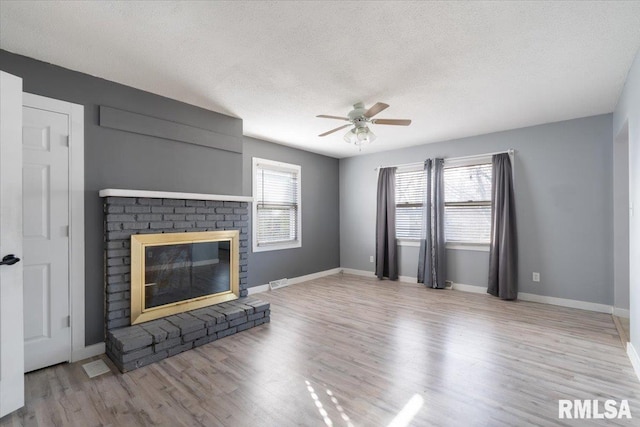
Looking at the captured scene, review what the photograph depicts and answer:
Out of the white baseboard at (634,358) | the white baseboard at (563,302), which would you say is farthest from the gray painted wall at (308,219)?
the white baseboard at (634,358)

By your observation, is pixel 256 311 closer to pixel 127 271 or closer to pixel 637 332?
pixel 127 271

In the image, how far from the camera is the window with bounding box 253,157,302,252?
16.1 ft

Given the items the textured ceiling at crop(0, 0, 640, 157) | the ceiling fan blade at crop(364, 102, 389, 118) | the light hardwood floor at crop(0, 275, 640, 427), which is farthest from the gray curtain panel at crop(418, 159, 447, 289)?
the ceiling fan blade at crop(364, 102, 389, 118)

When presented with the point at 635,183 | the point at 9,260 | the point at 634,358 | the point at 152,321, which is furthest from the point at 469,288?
the point at 9,260

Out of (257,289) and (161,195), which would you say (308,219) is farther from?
(161,195)

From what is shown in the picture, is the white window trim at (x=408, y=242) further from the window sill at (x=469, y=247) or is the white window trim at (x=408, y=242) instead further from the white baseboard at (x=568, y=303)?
the white baseboard at (x=568, y=303)

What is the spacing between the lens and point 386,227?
5656 millimetres

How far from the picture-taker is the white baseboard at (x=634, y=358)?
228 centimetres

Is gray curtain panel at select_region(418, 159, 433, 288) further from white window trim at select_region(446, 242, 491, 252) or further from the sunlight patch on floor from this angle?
the sunlight patch on floor

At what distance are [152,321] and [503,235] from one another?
14.8ft

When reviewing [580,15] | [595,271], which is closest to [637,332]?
[595,271]

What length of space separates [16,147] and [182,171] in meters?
1.51

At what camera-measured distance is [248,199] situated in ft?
12.3

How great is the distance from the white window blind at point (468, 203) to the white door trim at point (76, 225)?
4805 millimetres
